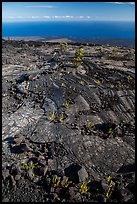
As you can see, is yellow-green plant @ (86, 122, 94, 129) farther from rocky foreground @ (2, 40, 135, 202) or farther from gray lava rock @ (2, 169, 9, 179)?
gray lava rock @ (2, 169, 9, 179)

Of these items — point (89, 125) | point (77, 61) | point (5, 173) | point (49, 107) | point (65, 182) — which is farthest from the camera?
point (77, 61)

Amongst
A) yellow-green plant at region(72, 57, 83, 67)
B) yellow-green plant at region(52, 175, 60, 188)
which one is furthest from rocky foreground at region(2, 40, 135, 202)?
yellow-green plant at region(72, 57, 83, 67)

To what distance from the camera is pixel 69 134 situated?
486 inches

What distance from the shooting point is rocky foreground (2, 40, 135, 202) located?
907cm

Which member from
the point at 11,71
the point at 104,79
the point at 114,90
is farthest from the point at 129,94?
the point at 11,71

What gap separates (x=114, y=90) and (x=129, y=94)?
115cm

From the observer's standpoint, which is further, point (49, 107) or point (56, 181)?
point (49, 107)

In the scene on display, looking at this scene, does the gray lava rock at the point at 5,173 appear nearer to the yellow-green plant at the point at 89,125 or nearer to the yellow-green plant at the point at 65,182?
the yellow-green plant at the point at 65,182

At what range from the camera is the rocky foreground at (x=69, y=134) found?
907 centimetres

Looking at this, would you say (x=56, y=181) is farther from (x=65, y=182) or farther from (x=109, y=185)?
(x=109, y=185)

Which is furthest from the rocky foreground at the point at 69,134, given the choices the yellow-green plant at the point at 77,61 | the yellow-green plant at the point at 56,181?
the yellow-green plant at the point at 77,61

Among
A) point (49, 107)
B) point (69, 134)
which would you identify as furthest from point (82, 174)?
point (49, 107)

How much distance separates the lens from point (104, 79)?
19281 millimetres

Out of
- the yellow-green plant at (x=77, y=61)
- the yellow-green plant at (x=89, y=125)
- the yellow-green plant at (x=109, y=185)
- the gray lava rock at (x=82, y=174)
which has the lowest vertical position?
the yellow-green plant at (x=109, y=185)
